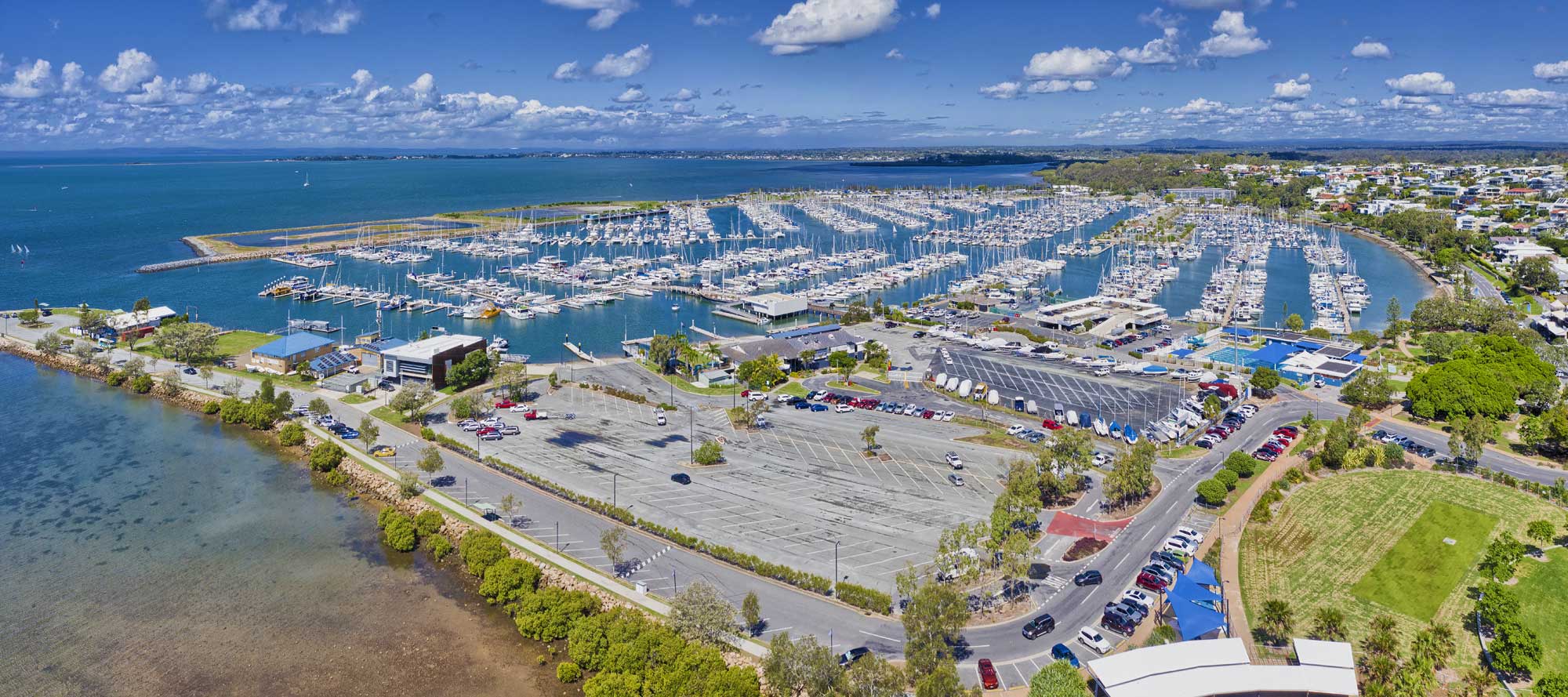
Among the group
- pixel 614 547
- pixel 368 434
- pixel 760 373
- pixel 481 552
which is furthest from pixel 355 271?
pixel 614 547

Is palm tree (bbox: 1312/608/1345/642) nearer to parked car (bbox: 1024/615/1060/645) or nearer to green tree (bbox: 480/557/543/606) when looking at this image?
parked car (bbox: 1024/615/1060/645)

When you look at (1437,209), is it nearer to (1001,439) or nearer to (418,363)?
(1001,439)

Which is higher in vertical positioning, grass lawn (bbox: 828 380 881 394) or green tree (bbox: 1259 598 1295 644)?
green tree (bbox: 1259 598 1295 644)

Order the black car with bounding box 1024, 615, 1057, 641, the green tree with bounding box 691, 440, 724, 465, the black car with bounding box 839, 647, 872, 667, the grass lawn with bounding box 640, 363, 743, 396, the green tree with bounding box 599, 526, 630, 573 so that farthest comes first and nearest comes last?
1. the grass lawn with bounding box 640, 363, 743, 396
2. the green tree with bounding box 691, 440, 724, 465
3. the green tree with bounding box 599, 526, 630, 573
4. the black car with bounding box 1024, 615, 1057, 641
5. the black car with bounding box 839, 647, 872, 667

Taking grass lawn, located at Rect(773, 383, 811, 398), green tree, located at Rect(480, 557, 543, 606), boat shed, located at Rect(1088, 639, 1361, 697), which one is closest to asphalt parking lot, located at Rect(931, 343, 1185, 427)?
grass lawn, located at Rect(773, 383, 811, 398)

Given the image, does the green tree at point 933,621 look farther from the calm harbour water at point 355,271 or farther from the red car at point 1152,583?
the calm harbour water at point 355,271

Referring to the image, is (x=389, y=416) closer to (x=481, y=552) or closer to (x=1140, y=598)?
(x=481, y=552)

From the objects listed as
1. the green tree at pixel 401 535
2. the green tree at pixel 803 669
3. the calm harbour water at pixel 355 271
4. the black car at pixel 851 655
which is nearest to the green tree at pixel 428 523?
the green tree at pixel 401 535
